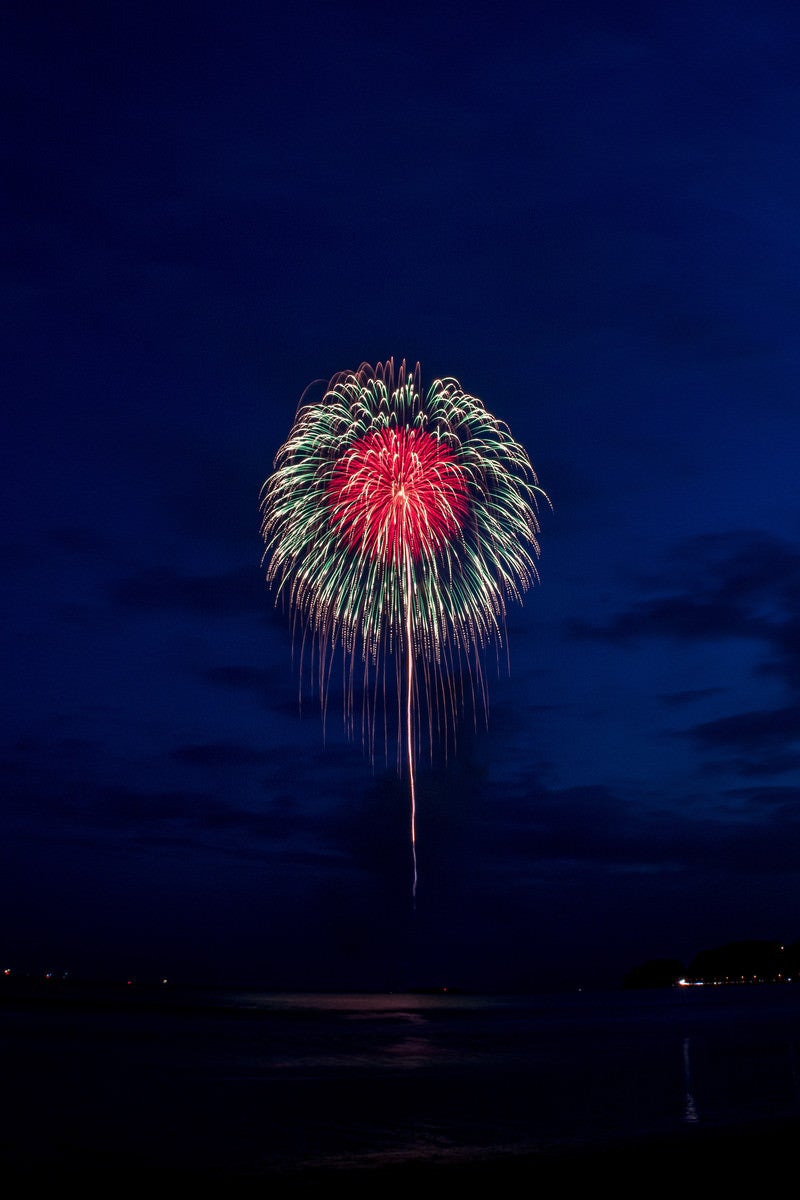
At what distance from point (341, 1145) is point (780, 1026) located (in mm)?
52803

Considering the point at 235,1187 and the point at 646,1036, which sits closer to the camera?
the point at 235,1187

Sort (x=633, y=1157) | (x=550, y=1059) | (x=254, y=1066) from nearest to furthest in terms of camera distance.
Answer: (x=633, y=1157) → (x=254, y=1066) → (x=550, y=1059)

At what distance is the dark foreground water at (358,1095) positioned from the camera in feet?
71.9

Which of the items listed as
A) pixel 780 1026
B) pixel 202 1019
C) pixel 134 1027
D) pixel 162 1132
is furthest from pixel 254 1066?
pixel 202 1019

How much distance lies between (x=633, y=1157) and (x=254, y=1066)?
24417mm

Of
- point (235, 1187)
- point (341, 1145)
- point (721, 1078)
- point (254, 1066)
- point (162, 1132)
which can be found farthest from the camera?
point (254, 1066)

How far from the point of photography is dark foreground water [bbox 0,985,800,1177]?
71.9 ft

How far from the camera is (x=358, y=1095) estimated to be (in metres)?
31.4

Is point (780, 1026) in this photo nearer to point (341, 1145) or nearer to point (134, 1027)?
point (134, 1027)

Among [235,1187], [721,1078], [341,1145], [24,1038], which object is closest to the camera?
[235,1187]

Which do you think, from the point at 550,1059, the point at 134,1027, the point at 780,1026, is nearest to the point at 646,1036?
the point at 780,1026

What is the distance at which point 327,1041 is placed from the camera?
190 feet

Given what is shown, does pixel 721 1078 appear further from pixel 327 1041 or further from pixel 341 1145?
pixel 327 1041

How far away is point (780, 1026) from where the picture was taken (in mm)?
65688
